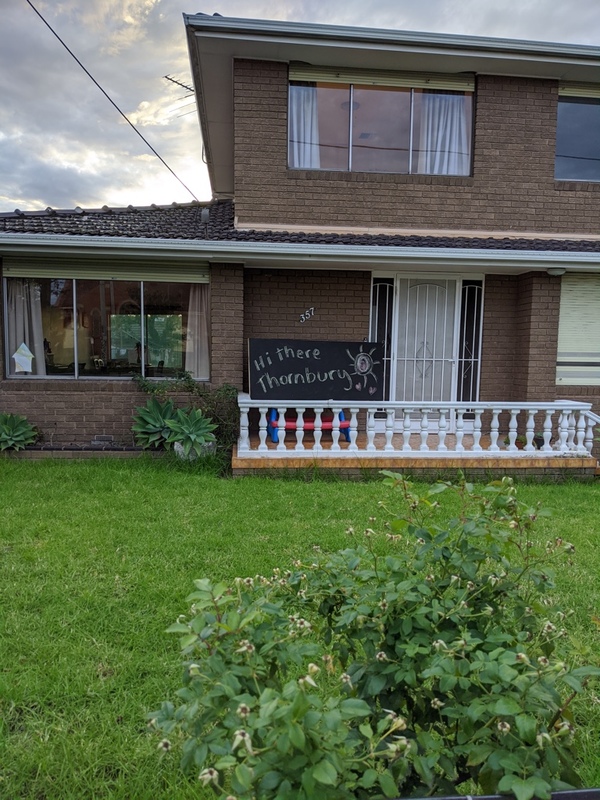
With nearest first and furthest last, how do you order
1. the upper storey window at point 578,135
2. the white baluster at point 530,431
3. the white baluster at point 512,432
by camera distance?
the white baluster at point 530,431, the white baluster at point 512,432, the upper storey window at point 578,135

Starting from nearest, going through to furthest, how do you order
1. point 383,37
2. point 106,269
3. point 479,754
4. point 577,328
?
point 479,754, point 383,37, point 106,269, point 577,328

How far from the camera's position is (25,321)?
8.09 metres

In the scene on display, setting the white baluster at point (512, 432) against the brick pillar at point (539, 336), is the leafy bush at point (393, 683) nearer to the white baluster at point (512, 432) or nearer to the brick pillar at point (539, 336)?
the white baluster at point (512, 432)

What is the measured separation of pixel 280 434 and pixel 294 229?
11.4ft

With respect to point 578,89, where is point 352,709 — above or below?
below

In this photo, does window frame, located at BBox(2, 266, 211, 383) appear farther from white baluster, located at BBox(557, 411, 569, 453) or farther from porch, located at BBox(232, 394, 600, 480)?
white baluster, located at BBox(557, 411, 569, 453)

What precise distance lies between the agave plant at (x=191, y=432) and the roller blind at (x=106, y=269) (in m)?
2.14

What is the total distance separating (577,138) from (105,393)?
8.83 metres

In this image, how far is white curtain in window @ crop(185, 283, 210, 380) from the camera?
8.27 m

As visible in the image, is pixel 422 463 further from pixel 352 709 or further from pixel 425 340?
pixel 352 709

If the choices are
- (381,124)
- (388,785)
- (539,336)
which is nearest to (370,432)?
(539,336)

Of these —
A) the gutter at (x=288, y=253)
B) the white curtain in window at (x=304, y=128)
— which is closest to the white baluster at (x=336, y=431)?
the gutter at (x=288, y=253)

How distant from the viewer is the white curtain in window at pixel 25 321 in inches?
315

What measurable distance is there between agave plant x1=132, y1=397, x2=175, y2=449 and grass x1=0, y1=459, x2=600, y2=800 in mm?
431
